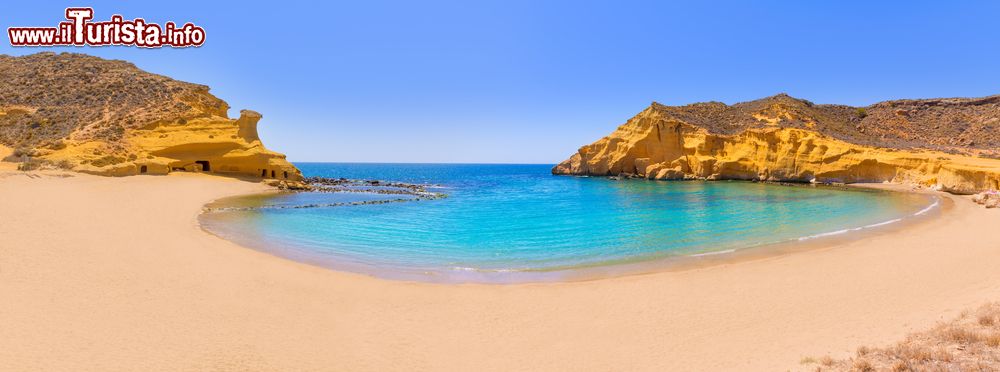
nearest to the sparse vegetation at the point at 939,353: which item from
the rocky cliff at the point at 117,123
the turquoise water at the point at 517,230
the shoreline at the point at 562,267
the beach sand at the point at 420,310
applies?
the beach sand at the point at 420,310

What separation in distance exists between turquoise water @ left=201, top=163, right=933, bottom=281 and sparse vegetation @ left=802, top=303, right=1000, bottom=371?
7.43 meters

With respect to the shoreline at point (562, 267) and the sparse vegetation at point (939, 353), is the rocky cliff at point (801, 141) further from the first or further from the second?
the sparse vegetation at point (939, 353)

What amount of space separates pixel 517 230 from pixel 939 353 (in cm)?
1528

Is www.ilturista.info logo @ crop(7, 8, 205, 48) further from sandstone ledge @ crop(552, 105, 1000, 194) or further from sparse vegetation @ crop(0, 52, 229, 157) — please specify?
sandstone ledge @ crop(552, 105, 1000, 194)

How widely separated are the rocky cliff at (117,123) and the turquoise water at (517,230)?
39.9 feet

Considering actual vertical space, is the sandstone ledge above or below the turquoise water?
above

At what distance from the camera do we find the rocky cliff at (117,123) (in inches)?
1268

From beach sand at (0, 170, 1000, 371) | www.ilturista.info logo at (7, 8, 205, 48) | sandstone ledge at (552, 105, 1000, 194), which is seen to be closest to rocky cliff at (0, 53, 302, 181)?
www.ilturista.info logo at (7, 8, 205, 48)

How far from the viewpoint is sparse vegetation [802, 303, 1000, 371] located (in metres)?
4.95

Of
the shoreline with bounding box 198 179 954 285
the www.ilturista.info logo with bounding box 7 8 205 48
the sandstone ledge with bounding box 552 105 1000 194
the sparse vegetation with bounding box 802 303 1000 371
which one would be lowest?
the shoreline with bounding box 198 179 954 285

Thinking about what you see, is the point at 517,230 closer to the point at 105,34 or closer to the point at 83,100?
the point at 105,34

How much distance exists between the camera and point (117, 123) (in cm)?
3709

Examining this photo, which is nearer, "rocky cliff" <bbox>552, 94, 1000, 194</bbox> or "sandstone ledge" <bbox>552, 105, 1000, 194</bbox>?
"sandstone ledge" <bbox>552, 105, 1000, 194</bbox>

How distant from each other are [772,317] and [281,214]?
23572 mm
